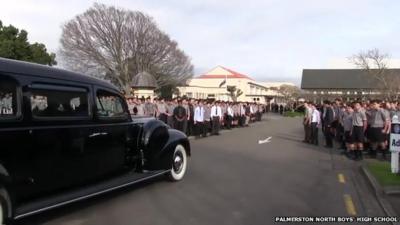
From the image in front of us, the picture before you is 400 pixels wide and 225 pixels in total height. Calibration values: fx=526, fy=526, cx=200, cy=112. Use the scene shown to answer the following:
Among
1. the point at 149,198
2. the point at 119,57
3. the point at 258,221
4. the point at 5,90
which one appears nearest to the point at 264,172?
the point at 149,198

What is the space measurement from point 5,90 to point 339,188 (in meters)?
6.38

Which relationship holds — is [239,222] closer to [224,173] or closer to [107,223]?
[107,223]

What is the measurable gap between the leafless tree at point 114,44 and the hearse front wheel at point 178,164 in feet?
155

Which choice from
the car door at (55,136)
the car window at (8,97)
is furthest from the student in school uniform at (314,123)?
the car window at (8,97)

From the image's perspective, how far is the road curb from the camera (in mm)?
7830

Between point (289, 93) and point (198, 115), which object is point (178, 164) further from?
point (289, 93)

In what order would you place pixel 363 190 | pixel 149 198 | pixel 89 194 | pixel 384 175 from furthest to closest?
1. pixel 384 175
2. pixel 363 190
3. pixel 149 198
4. pixel 89 194

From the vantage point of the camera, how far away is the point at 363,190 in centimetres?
983

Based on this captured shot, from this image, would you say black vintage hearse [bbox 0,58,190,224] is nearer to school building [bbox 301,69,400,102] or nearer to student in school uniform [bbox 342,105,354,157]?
student in school uniform [bbox 342,105,354,157]

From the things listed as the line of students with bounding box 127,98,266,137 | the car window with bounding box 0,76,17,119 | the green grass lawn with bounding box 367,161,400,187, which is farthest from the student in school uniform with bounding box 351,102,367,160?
the car window with bounding box 0,76,17,119

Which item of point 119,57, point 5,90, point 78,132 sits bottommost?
point 78,132

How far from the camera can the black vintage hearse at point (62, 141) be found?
6.46m

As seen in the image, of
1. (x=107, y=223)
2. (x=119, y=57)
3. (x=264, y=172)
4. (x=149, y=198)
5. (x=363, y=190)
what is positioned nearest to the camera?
(x=107, y=223)

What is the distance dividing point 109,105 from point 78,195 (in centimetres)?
182
